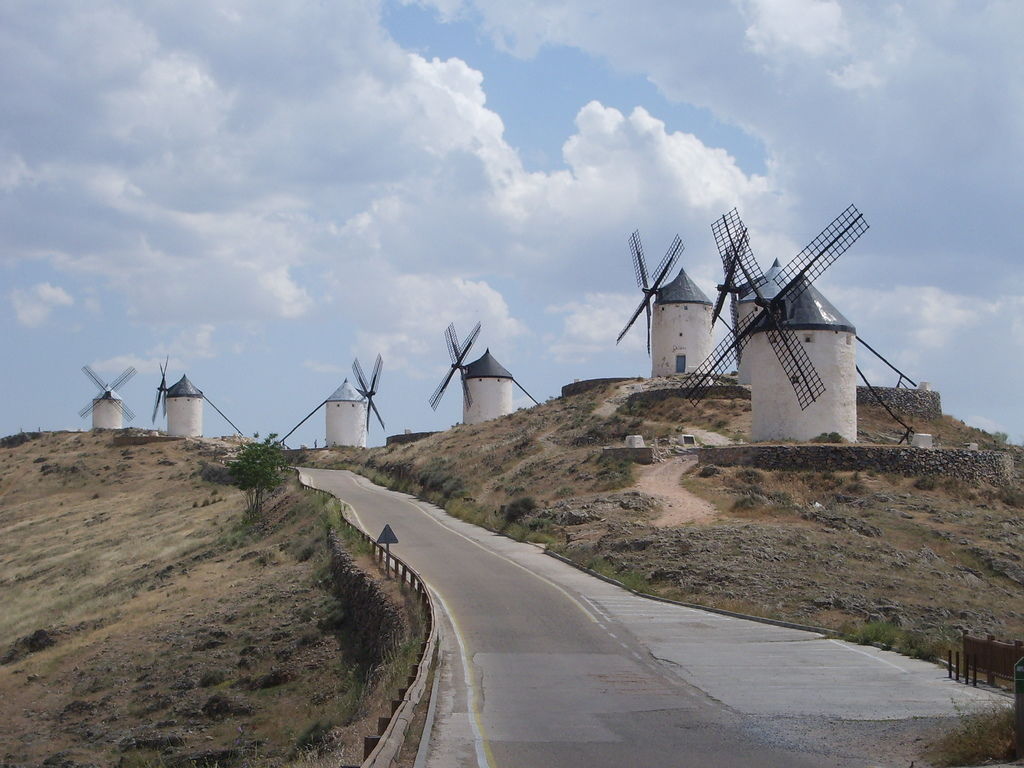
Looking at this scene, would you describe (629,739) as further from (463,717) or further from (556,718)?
(463,717)

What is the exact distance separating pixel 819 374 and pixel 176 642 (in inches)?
996

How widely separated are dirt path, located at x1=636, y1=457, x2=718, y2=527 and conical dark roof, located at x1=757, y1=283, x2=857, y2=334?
662 cm

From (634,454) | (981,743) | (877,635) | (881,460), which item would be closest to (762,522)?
(881,460)

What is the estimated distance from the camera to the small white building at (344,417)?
86625mm

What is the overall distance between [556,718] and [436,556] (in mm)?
17674

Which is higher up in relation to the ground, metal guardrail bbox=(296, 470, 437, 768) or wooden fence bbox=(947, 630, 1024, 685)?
wooden fence bbox=(947, 630, 1024, 685)

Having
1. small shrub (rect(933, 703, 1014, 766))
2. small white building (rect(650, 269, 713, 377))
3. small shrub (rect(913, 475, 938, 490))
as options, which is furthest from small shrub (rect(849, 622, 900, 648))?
small white building (rect(650, 269, 713, 377))

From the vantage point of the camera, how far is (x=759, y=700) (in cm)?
1410

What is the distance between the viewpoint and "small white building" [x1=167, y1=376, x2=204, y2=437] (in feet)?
294

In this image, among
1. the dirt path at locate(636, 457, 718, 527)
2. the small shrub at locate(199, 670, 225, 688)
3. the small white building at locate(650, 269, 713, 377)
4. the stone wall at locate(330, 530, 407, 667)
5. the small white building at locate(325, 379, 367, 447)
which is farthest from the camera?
the small white building at locate(325, 379, 367, 447)

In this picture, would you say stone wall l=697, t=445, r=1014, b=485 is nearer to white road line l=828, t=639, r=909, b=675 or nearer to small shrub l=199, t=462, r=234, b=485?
white road line l=828, t=639, r=909, b=675

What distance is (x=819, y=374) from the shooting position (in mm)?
41188

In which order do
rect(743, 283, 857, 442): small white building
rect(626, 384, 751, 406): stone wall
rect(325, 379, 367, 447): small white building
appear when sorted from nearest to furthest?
1. rect(743, 283, 857, 442): small white building
2. rect(626, 384, 751, 406): stone wall
3. rect(325, 379, 367, 447): small white building

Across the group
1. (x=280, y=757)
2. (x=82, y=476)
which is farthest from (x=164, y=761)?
(x=82, y=476)
